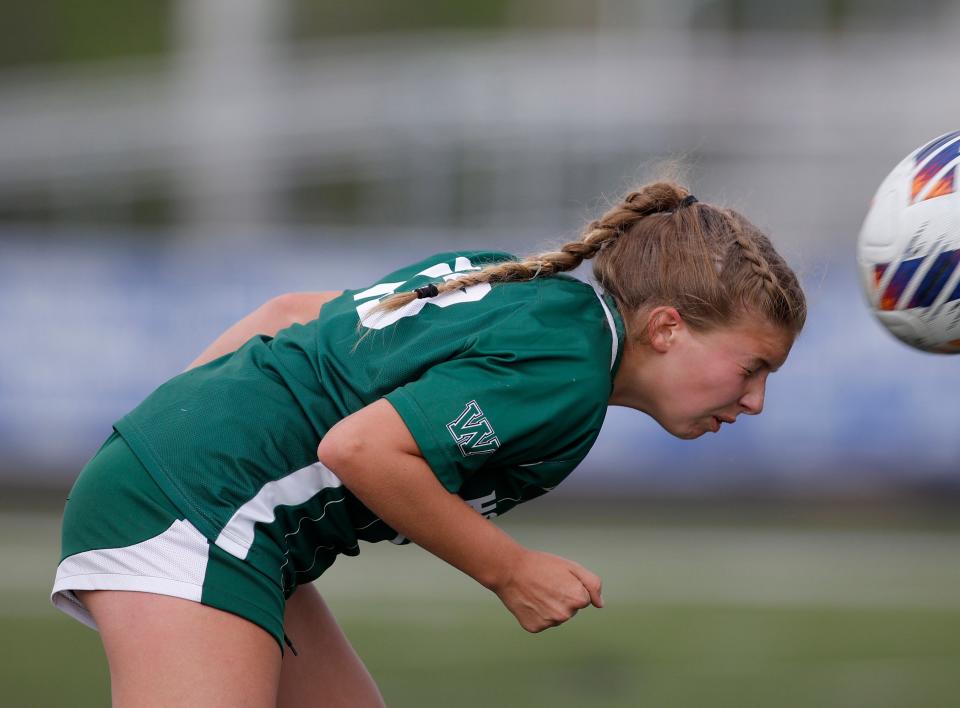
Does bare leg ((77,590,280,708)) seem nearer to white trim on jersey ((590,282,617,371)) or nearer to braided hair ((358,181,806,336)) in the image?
braided hair ((358,181,806,336))

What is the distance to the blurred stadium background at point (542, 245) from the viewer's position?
6184 mm

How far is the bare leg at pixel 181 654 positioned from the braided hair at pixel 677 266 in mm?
766

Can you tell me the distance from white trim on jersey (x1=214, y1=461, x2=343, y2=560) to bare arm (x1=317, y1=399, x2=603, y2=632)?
0.67 feet

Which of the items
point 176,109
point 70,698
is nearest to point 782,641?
point 70,698

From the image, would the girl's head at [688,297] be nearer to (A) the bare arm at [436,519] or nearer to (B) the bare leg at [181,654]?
(A) the bare arm at [436,519]

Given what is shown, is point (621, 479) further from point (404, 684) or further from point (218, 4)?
point (218, 4)

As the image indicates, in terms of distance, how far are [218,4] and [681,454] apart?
838cm

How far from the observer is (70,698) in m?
5.15

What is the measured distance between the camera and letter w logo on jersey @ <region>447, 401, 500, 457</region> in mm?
2680

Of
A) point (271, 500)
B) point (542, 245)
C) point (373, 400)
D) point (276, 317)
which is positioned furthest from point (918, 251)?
point (271, 500)

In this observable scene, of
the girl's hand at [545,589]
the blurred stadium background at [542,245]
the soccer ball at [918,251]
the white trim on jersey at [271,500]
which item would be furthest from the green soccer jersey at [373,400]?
the soccer ball at [918,251]

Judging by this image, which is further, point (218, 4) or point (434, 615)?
point (218, 4)

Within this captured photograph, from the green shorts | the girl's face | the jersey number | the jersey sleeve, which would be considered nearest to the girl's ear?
the girl's face

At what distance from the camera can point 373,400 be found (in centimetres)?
287
